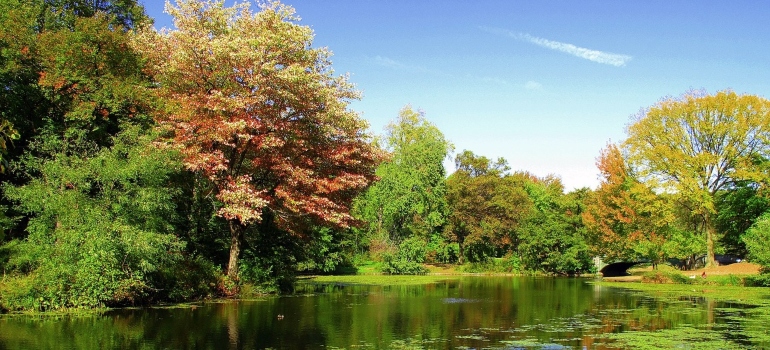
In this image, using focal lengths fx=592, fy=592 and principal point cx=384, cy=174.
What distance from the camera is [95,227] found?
67.0 feet

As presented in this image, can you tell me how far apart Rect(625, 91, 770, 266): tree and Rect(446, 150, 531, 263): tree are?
19183 mm

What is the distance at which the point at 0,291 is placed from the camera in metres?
18.9

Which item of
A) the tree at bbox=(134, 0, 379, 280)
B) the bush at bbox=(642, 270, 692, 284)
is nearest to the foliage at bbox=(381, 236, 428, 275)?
the bush at bbox=(642, 270, 692, 284)

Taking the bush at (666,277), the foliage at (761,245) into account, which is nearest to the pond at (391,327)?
the foliage at (761,245)

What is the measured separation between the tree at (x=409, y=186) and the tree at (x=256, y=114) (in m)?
36.4

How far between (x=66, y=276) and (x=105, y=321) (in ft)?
10.3

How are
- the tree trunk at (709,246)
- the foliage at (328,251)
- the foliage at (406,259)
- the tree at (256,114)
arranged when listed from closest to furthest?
the tree at (256,114) → the tree trunk at (709,246) → the foliage at (328,251) → the foliage at (406,259)

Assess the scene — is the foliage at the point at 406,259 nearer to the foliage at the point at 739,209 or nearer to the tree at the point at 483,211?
the tree at the point at 483,211

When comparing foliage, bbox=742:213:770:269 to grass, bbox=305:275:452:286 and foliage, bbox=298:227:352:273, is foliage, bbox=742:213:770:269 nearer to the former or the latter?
grass, bbox=305:275:452:286

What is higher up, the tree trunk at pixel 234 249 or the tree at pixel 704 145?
the tree at pixel 704 145

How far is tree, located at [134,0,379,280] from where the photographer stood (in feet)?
82.0

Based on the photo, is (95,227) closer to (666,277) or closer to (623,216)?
(666,277)

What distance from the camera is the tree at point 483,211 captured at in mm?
70250

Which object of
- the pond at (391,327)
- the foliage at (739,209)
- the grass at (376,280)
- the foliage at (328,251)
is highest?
the foliage at (739,209)
